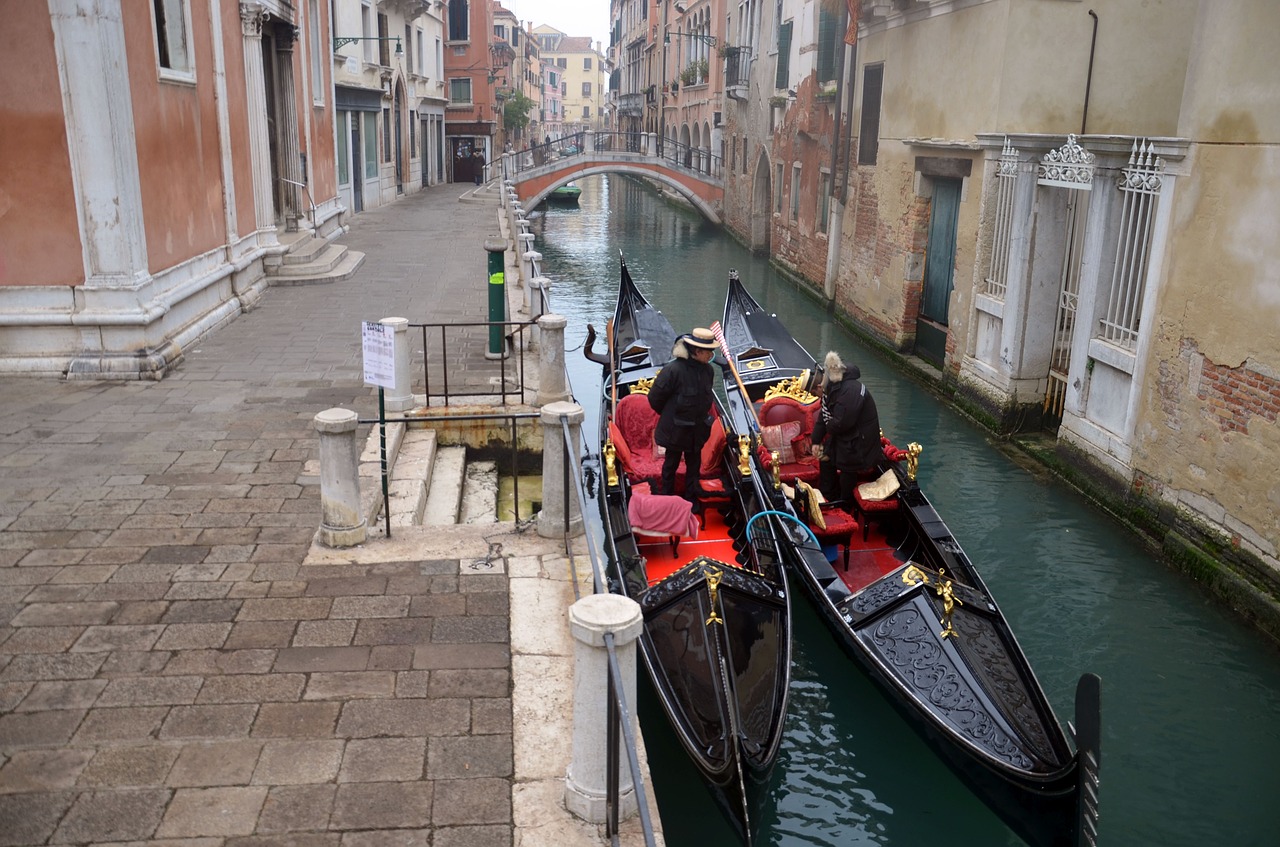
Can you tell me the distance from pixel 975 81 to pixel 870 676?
284 inches

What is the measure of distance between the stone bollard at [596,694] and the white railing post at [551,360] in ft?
14.4

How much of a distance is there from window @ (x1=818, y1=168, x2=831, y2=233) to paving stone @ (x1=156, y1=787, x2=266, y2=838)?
15.0 meters

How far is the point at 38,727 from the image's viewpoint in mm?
3660

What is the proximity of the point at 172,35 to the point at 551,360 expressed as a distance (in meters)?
4.99

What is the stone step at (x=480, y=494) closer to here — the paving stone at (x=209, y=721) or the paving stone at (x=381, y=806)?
the paving stone at (x=209, y=721)

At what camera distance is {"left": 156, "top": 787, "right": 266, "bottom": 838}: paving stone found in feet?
10.5

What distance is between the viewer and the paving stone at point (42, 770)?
336 centimetres

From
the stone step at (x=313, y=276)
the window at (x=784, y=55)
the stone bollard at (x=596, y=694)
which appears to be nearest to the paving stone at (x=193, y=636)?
the stone bollard at (x=596, y=694)

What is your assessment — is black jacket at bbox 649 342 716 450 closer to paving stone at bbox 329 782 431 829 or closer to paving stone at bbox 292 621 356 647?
paving stone at bbox 292 621 356 647

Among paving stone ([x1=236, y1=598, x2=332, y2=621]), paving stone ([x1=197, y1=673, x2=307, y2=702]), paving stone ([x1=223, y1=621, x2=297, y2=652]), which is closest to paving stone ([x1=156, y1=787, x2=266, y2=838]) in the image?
paving stone ([x1=197, y1=673, x2=307, y2=702])

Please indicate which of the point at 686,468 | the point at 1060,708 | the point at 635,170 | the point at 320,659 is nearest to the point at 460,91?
the point at 635,170

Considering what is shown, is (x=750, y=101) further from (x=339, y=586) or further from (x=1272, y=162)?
(x=339, y=586)

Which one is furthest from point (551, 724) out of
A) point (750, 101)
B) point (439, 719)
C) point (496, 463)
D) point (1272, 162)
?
point (750, 101)

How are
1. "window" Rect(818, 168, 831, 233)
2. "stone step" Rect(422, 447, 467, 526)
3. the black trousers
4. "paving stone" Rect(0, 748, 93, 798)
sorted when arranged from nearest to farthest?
"paving stone" Rect(0, 748, 93, 798) → the black trousers → "stone step" Rect(422, 447, 467, 526) → "window" Rect(818, 168, 831, 233)
